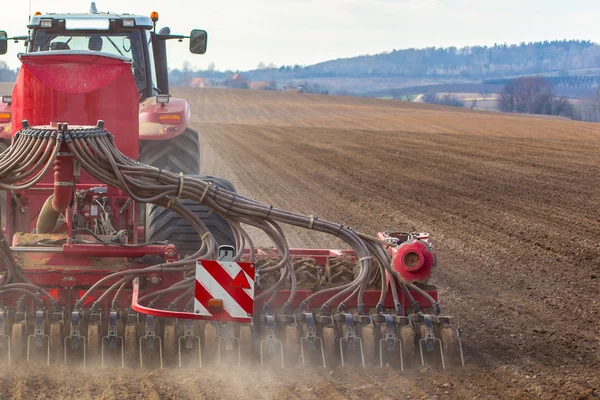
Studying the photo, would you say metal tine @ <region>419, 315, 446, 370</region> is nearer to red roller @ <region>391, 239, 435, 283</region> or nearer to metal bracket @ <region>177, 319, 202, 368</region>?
red roller @ <region>391, 239, 435, 283</region>

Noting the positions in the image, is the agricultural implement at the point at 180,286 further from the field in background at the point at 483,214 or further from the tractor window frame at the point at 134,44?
the tractor window frame at the point at 134,44

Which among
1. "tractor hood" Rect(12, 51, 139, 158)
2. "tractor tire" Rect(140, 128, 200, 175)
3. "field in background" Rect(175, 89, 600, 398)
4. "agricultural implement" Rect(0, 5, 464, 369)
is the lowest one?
"field in background" Rect(175, 89, 600, 398)

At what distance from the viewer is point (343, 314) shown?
5668 millimetres

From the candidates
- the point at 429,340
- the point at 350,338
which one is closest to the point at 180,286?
the point at 350,338

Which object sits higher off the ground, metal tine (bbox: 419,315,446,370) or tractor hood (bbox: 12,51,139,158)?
tractor hood (bbox: 12,51,139,158)

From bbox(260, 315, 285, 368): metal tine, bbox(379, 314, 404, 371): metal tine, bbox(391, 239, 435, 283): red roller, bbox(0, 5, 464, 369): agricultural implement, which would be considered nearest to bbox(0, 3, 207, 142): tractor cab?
bbox(0, 5, 464, 369): agricultural implement

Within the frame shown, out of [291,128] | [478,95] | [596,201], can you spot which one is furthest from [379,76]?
[596,201]

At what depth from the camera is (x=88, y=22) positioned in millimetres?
8773

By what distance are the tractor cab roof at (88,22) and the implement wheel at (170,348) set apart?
4073 mm

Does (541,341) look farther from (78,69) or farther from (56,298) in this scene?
(78,69)

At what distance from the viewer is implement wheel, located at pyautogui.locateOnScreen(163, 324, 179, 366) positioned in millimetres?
5480

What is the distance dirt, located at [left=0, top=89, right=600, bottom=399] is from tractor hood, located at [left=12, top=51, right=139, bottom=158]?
233 centimetres

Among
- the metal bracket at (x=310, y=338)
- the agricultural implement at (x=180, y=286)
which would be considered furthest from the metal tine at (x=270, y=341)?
the metal bracket at (x=310, y=338)

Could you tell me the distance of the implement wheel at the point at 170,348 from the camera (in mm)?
5480
